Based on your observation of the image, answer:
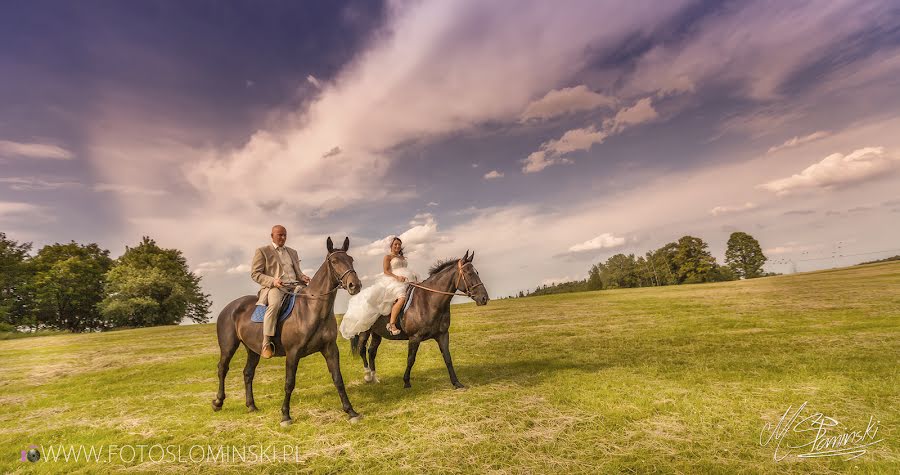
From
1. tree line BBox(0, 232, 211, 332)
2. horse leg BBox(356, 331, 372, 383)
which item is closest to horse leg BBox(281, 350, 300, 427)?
horse leg BBox(356, 331, 372, 383)

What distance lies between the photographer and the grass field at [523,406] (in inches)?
190

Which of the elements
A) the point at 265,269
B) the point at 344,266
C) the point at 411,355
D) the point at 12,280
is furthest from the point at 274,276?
the point at 12,280

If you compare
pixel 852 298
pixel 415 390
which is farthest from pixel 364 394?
pixel 852 298

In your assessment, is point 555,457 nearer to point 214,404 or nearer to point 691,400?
point 691,400

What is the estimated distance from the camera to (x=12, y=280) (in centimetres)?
4019

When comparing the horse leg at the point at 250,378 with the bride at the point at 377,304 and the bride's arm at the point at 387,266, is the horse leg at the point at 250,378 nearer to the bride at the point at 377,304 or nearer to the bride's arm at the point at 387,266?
the bride at the point at 377,304

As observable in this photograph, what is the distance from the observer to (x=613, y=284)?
259ft

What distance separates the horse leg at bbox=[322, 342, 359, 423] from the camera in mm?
6500

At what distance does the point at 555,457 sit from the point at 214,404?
23.0ft

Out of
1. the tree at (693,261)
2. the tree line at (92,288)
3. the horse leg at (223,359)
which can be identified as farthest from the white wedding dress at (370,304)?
the tree at (693,261)

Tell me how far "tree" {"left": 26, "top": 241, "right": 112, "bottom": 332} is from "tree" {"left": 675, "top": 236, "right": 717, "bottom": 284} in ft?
297

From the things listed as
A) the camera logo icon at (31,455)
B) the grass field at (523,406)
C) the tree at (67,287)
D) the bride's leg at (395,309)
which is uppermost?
the tree at (67,287)

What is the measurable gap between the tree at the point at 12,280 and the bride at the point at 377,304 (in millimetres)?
53739

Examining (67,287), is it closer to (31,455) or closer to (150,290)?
(150,290)
